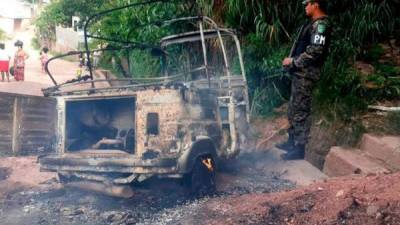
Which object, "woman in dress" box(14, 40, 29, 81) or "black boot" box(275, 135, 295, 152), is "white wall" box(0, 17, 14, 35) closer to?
"woman in dress" box(14, 40, 29, 81)

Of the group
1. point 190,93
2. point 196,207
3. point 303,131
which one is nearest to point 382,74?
point 303,131

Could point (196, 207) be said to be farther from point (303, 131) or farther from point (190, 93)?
point (303, 131)

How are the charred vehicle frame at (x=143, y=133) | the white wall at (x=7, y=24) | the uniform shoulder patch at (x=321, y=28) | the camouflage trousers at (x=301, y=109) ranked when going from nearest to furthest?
the charred vehicle frame at (x=143, y=133) → the uniform shoulder patch at (x=321, y=28) → the camouflage trousers at (x=301, y=109) → the white wall at (x=7, y=24)

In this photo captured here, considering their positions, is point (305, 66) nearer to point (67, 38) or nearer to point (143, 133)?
point (143, 133)

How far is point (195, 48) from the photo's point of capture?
902 cm

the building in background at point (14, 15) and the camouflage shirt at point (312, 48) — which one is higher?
the building in background at point (14, 15)

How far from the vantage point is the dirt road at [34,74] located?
14.1 metres

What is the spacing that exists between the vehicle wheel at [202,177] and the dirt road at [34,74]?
8.50 m

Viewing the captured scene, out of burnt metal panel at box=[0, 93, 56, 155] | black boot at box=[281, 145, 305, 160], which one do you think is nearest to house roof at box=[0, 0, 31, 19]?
burnt metal panel at box=[0, 93, 56, 155]

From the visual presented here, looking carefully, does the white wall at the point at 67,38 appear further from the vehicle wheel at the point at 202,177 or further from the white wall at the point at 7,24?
Result: the vehicle wheel at the point at 202,177

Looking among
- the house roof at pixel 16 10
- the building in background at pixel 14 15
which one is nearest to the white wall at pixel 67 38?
the building in background at pixel 14 15

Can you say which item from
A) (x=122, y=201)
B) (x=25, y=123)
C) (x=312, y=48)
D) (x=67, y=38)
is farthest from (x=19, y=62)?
(x=67, y=38)

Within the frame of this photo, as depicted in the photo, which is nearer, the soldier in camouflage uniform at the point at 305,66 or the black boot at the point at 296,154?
the soldier in camouflage uniform at the point at 305,66

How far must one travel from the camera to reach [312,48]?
556 cm
